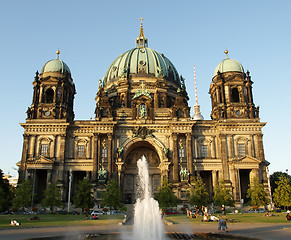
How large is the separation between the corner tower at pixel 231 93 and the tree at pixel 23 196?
36890mm

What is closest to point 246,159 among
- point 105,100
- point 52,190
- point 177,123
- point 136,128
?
point 177,123

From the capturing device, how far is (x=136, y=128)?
59.2 m

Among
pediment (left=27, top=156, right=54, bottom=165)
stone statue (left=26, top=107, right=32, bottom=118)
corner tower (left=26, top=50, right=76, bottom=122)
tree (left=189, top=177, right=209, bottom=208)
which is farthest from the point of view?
corner tower (left=26, top=50, right=76, bottom=122)

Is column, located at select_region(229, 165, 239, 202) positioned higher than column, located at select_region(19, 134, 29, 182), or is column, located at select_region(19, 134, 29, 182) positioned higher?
column, located at select_region(19, 134, 29, 182)

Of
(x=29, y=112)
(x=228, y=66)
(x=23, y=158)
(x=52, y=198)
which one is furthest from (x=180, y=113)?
(x=23, y=158)

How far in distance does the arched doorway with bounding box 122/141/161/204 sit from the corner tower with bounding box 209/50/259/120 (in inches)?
595

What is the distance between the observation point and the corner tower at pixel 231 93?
60812mm

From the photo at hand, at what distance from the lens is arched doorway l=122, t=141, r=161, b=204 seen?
61.2 meters

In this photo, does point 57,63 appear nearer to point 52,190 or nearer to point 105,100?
point 105,100

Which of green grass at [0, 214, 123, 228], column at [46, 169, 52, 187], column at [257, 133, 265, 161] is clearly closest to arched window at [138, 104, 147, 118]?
column at [46, 169, 52, 187]

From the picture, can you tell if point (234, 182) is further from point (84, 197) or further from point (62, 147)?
point (62, 147)

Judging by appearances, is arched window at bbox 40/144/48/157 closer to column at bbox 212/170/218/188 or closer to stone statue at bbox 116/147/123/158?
stone statue at bbox 116/147/123/158

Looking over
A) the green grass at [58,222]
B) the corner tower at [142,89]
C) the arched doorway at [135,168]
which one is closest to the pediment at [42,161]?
the corner tower at [142,89]

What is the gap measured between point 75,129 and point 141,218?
122 feet
